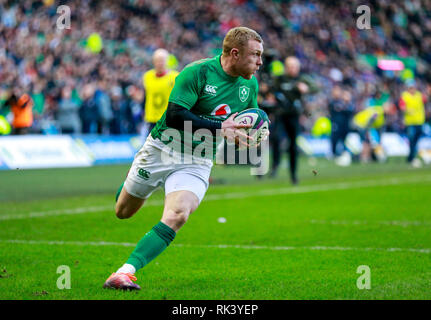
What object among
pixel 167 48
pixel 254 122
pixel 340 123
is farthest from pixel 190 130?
pixel 167 48

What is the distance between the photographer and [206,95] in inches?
233

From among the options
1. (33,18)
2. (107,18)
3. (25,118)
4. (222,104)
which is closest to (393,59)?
(107,18)

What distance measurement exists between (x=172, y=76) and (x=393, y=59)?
27.8 metres

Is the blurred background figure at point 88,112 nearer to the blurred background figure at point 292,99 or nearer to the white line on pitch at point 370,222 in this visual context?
the blurred background figure at point 292,99

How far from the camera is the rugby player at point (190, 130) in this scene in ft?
18.5

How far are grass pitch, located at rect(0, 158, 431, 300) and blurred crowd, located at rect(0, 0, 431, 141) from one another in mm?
4431

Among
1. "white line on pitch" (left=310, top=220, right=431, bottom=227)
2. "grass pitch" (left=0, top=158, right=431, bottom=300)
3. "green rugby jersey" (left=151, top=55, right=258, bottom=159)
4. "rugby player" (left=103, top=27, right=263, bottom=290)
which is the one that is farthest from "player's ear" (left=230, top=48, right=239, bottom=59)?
"white line on pitch" (left=310, top=220, right=431, bottom=227)

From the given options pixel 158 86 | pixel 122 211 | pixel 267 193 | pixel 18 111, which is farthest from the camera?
pixel 18 111

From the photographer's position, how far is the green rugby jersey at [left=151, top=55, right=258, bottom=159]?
18.9 ft

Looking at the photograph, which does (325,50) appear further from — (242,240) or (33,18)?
(242,240)

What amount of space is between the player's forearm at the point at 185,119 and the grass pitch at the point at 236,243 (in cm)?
123

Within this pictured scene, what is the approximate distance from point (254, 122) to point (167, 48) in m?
24.7

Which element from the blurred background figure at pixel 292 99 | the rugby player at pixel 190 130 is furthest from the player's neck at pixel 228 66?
the blurred background figure at pixel 292 99

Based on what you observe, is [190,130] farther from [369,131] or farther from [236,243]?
[369,131]
